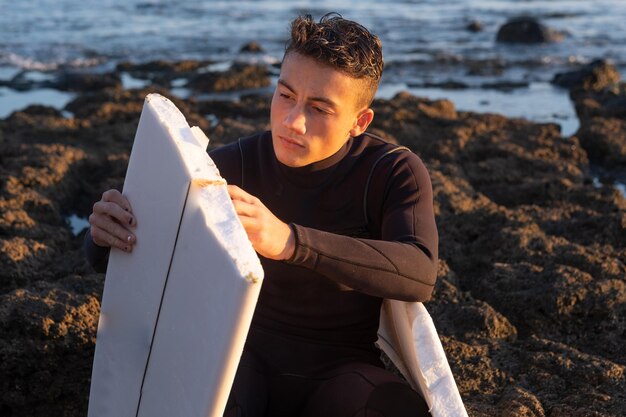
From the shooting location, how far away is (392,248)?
2357 mm

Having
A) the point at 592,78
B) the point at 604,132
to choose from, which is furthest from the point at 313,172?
the point at 592,78

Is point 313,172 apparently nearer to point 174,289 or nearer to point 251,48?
point 174,289

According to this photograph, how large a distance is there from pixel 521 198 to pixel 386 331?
3265mm

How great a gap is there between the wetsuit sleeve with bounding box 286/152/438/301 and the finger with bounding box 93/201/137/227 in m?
0.46

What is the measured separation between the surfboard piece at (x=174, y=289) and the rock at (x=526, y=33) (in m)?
15.2

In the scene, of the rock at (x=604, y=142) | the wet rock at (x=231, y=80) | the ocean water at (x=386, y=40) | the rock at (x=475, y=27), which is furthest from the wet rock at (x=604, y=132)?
the rock at (x=475, y=27)

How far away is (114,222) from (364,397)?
2.73 feet

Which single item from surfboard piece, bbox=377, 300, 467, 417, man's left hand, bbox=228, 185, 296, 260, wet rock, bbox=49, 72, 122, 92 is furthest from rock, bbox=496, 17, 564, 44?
man's left hand, bbox=228, 185, 296, 260

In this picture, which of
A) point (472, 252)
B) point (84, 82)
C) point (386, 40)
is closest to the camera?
point (472, 252)

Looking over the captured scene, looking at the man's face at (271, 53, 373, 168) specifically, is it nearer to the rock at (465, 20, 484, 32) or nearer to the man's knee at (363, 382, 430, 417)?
the man's knee at (363, 382, 430, 417)

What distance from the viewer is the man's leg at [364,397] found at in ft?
7.90

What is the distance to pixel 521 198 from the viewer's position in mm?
5730

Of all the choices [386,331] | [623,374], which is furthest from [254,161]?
[623,374]

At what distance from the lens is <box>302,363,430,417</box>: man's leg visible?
241 centimetres
